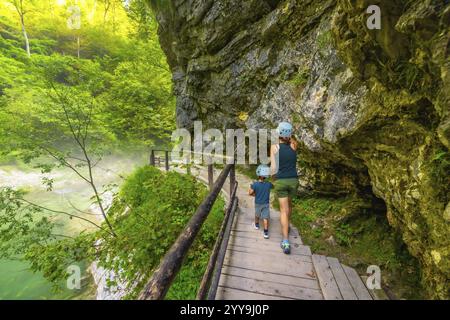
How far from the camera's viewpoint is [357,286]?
2672 millimetres

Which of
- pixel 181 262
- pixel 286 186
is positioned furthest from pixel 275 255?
pixel 181 262

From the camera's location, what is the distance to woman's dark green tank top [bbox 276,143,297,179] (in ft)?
11.0

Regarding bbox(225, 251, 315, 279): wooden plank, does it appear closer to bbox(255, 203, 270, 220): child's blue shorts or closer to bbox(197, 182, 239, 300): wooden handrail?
bbox(197, 182, 239, 300): wooden handrail

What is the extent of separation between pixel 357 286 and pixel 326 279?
42cm

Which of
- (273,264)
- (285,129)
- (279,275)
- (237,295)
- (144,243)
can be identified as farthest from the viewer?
(144,243)

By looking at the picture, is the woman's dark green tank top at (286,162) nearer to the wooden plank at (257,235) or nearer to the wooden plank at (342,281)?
the wooden plank at (257,235)

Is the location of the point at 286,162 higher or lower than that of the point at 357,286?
higher

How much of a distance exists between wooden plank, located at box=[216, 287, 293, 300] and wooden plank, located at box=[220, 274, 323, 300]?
5 centimetres

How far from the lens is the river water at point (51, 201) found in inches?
298

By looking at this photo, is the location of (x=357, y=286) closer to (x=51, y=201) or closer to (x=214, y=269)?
(x=214, y=269)

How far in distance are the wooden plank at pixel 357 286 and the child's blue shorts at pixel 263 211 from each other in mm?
1451

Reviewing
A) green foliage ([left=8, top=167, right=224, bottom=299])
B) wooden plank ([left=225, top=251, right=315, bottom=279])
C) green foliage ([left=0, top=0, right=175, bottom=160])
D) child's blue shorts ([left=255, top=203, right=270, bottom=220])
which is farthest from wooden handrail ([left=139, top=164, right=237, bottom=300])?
green foliage ([left=0, top=0, right=175, bottom=160])
